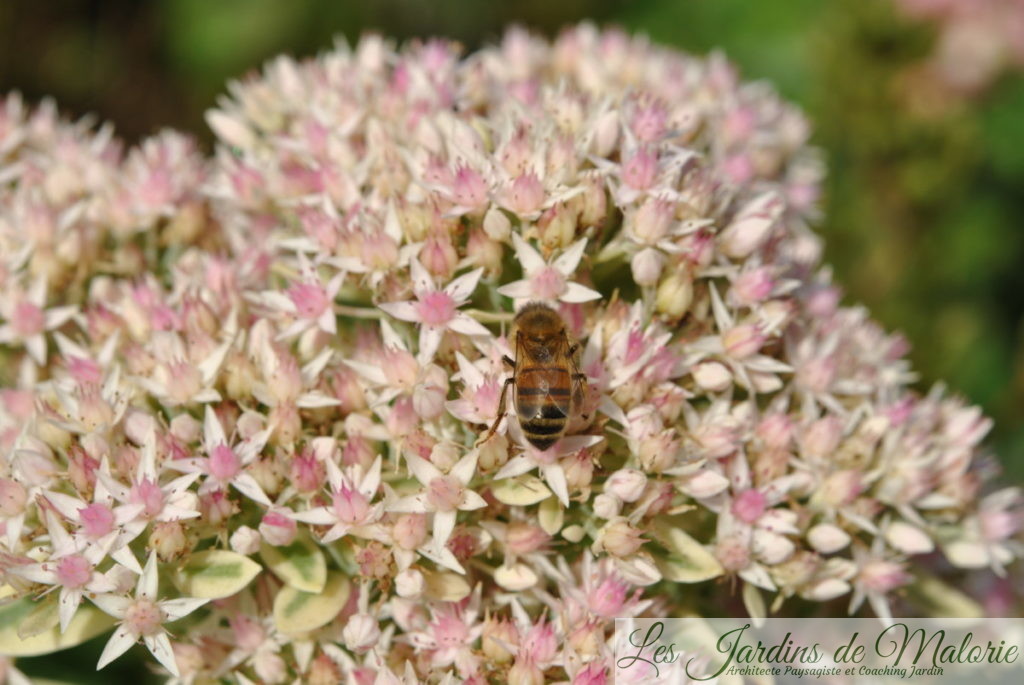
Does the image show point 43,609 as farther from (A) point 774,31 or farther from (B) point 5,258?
(A) point 774,31

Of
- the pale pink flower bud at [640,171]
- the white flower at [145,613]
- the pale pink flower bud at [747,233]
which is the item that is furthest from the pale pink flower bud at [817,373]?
the white flower at [145,613]

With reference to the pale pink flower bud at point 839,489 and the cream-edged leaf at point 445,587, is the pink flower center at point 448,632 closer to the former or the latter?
the cream-edged leaf at point 445,587

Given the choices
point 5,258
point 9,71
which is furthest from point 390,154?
point 9,71

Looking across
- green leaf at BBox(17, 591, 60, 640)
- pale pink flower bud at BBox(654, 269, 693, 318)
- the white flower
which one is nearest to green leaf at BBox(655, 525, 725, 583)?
pale pink flower bud at BBox(654, 269, 693, 318)

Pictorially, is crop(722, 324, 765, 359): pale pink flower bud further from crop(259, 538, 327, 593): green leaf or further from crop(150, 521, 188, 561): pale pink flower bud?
crop(150, 521, 188, 561): pale pink flower bud

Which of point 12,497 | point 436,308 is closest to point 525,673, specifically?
point 436,308

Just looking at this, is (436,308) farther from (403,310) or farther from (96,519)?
(96,519)
